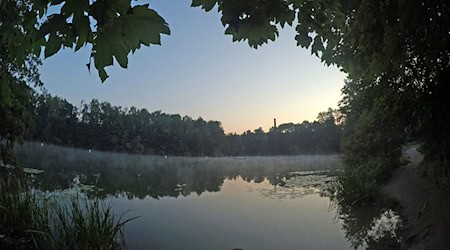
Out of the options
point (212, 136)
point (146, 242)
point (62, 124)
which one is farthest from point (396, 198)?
point (212, 136)

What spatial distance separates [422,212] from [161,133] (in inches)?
2614

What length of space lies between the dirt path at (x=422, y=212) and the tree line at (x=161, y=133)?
134ft

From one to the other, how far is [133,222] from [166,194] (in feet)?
19.0

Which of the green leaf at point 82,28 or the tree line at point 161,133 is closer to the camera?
the green leaf at point 82,28

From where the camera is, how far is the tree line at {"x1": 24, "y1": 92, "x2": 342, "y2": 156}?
57.6m

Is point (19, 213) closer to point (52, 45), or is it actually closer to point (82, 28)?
point (52, 45)

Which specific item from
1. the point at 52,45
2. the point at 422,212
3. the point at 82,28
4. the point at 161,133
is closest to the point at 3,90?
the point at 52,45

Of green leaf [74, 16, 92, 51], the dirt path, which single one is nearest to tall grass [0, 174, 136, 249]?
green leaf [74, 16, 92, 51]

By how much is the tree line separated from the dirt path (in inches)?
1612

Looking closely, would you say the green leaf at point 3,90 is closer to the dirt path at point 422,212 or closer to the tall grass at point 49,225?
the tall grass at point 49,225

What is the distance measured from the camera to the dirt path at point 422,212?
5.18 m

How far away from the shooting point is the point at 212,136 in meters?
82.2

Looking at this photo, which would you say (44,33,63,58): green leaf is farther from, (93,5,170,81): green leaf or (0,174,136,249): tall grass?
(0,174,136,249): tall grass

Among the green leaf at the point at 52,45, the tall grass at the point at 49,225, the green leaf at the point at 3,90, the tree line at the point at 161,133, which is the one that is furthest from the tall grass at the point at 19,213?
the tree line at the point at 161,133
